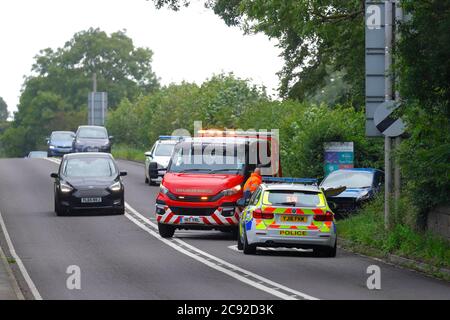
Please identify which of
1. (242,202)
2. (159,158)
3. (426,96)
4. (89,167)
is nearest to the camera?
(426,96)

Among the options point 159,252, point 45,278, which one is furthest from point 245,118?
point 45,278

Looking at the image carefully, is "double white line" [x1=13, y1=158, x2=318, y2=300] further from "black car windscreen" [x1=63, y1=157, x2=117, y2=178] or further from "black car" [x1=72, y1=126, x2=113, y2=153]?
"black car" [x1=72, y1=126, x2=113, y2=153]

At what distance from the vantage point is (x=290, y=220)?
25203 millimetres

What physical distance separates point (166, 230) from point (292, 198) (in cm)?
569

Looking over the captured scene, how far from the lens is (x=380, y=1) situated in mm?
28219

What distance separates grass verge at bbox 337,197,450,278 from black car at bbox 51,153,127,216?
26.3 feet

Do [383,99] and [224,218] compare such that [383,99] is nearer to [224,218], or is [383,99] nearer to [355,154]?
[224,218]

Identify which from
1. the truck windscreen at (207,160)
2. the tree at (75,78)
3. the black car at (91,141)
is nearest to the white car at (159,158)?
the black car at (91,141)

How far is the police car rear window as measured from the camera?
83.0ft

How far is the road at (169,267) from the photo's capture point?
1897 cm

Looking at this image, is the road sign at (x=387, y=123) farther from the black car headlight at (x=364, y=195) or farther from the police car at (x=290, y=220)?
the black car headlight at (x=364, y=195)

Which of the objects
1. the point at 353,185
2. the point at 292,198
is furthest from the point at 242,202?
the point at 353,185

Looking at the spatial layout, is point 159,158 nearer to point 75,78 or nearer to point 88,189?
point 88,189
